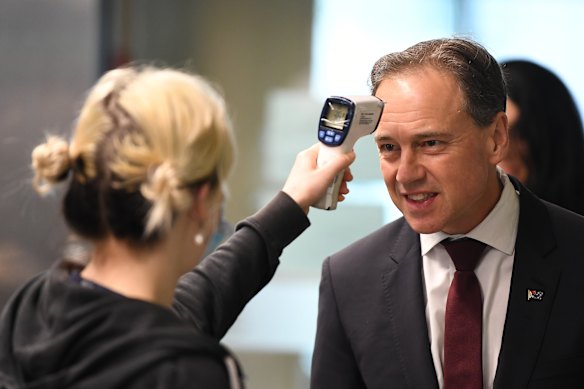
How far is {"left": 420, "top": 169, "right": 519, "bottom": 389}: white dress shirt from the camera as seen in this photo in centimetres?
212

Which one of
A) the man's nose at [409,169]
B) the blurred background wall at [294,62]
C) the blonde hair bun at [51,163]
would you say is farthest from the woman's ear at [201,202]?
the blurred background wall at [294,62]

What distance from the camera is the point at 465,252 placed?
2.17m

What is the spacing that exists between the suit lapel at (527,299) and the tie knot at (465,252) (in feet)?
0.27

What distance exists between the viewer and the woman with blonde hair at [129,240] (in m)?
1.43

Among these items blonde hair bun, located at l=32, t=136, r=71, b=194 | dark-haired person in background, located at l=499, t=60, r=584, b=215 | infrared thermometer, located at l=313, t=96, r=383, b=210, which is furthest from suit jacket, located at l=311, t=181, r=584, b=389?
dark-haired person in background, located at l=499, t=60, r=584, b=215

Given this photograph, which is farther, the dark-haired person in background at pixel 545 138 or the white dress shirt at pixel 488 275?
the dark-haired person in background at pixel 545 138

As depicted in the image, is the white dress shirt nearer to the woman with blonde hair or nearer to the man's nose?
the man's nose

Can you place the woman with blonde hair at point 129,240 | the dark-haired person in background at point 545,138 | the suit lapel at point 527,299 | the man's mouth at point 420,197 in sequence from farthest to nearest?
the dark-haired person in background at point 545,138, the man's mouth at point 420,197, the suit lapel at point 527,299, the woman with blonde hair at point 129,240

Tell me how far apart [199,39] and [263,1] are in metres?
0.37

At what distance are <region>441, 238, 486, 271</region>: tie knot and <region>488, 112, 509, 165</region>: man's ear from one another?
0.19 metres

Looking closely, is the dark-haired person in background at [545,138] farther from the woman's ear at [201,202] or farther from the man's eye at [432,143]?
the woman's ear at [201,202]

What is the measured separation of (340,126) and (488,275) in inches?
19.3

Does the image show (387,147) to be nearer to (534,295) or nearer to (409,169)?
(409,169)

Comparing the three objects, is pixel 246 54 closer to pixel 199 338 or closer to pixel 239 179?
pixel 239 179
